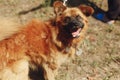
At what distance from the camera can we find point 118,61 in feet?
17.7

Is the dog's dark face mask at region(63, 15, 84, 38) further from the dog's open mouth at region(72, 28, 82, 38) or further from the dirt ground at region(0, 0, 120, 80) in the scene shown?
the dirt ground at region(0, 0, 120, 80)

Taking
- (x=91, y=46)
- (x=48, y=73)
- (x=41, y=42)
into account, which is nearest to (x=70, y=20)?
(x=41, y=42)

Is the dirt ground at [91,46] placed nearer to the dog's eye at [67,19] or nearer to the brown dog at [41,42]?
the brown dog at [41,42]

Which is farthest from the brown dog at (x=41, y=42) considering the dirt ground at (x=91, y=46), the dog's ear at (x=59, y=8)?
the dirt ground at (x=91, y=46)

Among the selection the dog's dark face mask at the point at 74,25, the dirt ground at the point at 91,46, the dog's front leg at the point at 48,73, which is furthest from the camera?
the dirt ground at the point at 91,46

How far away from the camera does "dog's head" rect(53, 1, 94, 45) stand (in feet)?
14.5

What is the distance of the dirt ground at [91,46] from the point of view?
17.0 feet

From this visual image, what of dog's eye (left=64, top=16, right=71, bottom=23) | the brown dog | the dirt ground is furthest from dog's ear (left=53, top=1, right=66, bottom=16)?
the dirt ground

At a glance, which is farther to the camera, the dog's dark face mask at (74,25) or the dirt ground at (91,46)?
the dirt ground at (91,46)

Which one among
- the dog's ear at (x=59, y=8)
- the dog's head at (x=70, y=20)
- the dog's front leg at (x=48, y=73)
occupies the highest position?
the dog's ear at (x=59, y=8)

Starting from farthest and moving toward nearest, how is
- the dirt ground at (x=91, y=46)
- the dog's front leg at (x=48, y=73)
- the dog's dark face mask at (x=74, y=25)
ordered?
the dirt ground at (x=91, y=46) → the dog's front leg at (x=48, y=73) → the dog's dark face mask at (x=74, y=25)

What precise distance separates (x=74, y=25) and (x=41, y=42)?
0.53 m

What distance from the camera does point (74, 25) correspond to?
14.5 feet

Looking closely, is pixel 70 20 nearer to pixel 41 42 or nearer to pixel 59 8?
pixel 59 8
